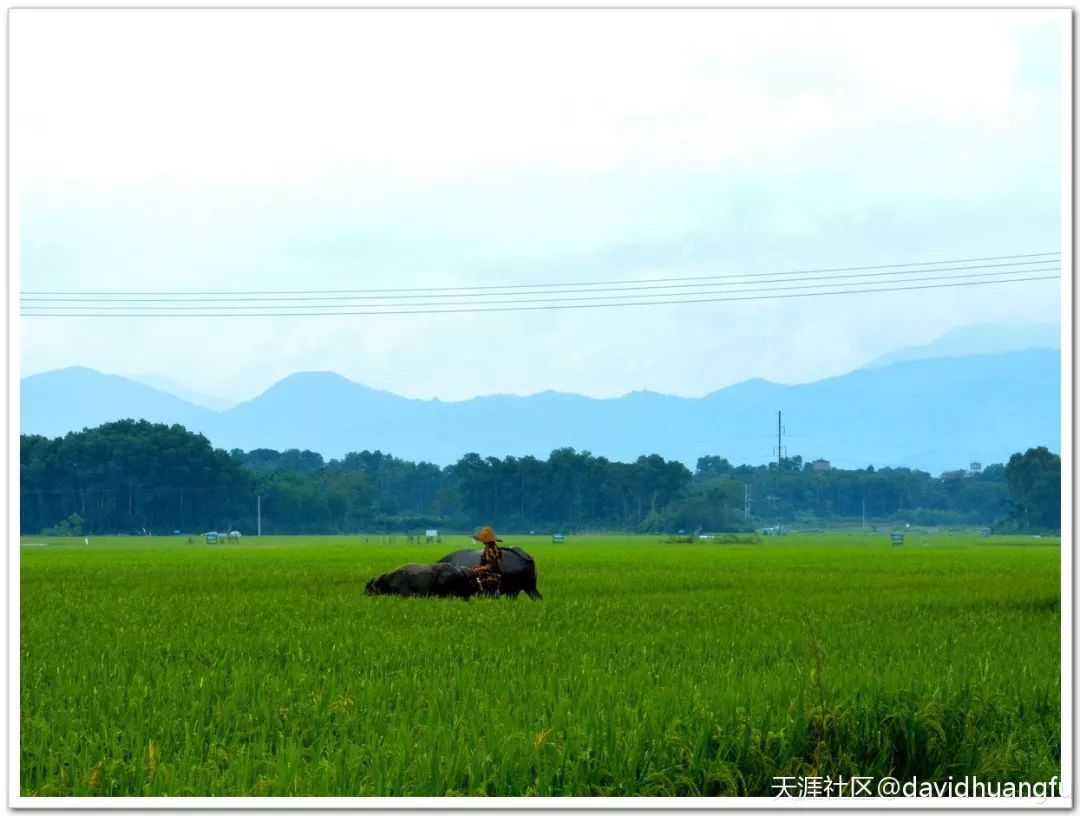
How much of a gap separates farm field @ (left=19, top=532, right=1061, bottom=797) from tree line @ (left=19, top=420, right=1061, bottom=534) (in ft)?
162

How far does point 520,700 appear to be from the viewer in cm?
788

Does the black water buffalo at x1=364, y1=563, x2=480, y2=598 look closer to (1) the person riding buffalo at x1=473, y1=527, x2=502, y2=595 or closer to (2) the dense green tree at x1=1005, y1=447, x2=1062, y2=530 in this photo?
(1) the person riding buffalo at x1=473, y1=527, x2=502, y2=595

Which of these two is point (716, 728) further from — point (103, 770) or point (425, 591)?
point (425, 591)

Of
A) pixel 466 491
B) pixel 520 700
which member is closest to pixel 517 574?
pixel 520 700

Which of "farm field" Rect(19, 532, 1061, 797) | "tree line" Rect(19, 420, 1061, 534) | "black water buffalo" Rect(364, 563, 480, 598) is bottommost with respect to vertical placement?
"tree line" Rect(19, 420, 1061, 534)

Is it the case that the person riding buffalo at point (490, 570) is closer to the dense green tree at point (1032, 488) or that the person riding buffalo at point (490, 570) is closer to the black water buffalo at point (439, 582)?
the black water buffalo at point (439, 582)

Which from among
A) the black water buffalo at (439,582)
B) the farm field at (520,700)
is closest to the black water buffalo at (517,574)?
the black water buffalo at (439,582)

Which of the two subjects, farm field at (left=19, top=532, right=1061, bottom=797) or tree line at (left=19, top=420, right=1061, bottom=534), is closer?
farm field at (left=19, top=532, right=1061, bottom=797)

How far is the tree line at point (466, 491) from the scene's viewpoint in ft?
223

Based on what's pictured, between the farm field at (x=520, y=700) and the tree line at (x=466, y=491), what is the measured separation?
162ft

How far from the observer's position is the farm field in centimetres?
612

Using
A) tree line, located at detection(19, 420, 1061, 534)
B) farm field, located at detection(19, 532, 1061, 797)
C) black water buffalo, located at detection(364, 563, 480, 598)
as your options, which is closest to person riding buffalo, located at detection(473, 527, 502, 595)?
black water buffalo, located at detection(364, 563, 480, 598)

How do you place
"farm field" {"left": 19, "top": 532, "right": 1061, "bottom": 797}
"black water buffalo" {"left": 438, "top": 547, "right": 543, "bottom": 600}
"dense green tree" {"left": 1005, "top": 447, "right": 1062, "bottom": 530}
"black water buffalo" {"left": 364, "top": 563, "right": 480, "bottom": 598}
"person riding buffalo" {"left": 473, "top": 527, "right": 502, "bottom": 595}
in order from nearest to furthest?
"farm field" {"left": 19, "top": 532, "right": 1061, "bottom": 797} < "person riding buffalo" {"left": 473, "top": 527, "right": 502, "bottom": 595} < "black water buffalo" {"left": 364, "top": 563, "right": 480, "bottom": 598} < "black water buffalo" {"left": 438, "top": 547, "right": 543, "bottom": 600} < "dense green tree" {"left": 1005, "top": 447, "right": 1062, "bottom": 530}

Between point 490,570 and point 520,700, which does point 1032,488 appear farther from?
point 520,700
